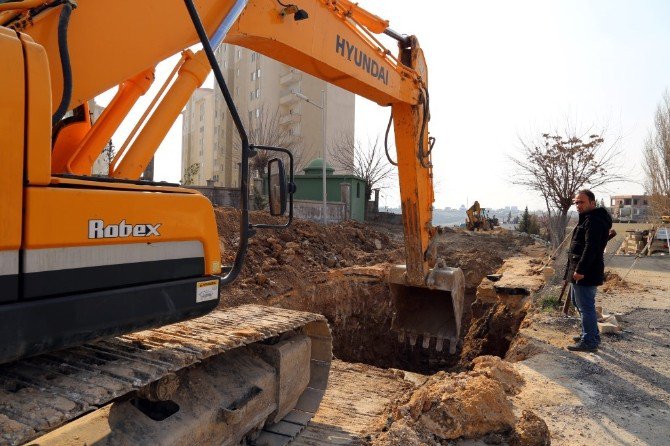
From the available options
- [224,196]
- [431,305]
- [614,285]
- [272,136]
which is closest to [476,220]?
[272,136]

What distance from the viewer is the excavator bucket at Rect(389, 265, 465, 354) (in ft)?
22.9

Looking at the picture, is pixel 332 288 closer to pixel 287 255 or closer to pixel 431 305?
pixel 287 255

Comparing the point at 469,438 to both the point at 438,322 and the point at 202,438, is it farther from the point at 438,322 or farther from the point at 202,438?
the point at 438,322

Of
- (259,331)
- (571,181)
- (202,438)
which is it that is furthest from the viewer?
(571,181)

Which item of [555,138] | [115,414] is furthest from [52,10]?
[555,138]

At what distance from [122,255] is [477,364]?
Result: 4.08 meters

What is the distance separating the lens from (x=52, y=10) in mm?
2490

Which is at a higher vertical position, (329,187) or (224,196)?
(329,187)

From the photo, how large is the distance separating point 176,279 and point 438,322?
5422 millimetres

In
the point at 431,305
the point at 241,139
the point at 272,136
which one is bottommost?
the point at 431,305

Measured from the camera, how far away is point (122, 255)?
8.23 feet

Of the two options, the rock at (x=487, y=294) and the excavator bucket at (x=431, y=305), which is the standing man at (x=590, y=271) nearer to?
the excavator bucket at (x=431, y=305)

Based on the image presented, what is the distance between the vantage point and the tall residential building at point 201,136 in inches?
2226

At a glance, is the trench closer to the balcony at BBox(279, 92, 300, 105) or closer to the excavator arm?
the excavator arm
